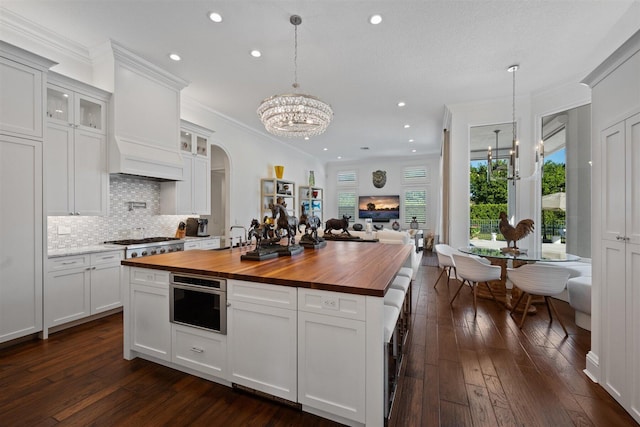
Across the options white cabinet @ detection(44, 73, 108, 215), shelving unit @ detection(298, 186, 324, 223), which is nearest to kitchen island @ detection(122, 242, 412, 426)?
white cabinet @ detection(44, 73, 108, 215)

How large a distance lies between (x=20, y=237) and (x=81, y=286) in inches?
29.4

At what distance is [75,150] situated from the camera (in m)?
3.03

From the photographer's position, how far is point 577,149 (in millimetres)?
4098

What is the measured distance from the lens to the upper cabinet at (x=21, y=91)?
2.41 m

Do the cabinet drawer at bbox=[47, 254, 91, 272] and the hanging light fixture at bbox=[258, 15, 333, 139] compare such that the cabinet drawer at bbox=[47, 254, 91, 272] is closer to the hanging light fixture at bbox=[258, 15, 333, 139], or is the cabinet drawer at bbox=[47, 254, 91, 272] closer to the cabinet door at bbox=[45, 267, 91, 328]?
the cabinet door at bbox=[45, 267, 91, 328]

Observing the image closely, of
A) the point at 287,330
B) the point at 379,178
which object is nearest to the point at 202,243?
the point at 287,330

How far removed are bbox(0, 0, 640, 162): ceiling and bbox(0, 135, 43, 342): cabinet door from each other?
1.43m

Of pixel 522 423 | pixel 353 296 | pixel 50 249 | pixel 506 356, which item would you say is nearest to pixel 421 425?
pixel 522 423

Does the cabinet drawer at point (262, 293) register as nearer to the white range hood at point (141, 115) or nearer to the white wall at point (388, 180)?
the white range hood at point (141, 115)

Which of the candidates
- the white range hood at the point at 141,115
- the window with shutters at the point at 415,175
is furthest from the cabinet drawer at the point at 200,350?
the window with shutters at the point at 415,175

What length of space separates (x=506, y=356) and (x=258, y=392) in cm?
213

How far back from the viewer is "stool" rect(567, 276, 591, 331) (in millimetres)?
2855

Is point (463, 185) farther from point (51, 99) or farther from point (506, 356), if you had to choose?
point (51, 99)

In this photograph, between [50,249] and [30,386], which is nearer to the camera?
[30,386]
